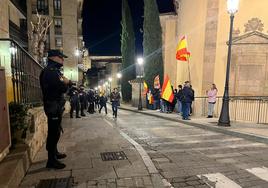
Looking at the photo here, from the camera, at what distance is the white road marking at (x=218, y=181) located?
12.1 ft

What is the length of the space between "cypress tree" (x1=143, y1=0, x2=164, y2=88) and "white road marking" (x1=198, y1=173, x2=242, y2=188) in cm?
1783

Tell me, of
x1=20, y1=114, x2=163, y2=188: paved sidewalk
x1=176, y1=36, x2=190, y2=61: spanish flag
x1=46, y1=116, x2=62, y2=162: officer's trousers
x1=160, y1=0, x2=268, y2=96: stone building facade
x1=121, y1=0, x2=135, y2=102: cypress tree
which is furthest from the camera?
x1=121, y1=0, x2=135, y2=102: cypress tree

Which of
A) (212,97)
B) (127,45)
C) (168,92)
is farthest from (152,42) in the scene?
(212,97)

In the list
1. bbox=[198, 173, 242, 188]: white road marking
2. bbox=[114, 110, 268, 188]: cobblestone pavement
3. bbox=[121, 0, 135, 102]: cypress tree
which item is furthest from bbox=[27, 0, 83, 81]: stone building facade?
bbox=[198, 173, 242, 188]: white road marking

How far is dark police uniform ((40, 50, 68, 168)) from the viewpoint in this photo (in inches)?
155

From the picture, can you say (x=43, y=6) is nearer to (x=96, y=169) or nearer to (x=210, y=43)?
(x=210, y=43)

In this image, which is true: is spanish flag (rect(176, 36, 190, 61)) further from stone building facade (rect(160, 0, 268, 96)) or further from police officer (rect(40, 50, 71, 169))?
police officer (rect(40, 50, 71, 169))

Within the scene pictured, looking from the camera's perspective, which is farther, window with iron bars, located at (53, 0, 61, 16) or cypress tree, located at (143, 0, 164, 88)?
window with iron bars, located at (53, 0, 61, 16)

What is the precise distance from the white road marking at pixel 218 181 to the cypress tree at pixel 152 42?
702 inches

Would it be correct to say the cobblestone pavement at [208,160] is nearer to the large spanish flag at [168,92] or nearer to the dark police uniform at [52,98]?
the dark police uniform at [52,98]

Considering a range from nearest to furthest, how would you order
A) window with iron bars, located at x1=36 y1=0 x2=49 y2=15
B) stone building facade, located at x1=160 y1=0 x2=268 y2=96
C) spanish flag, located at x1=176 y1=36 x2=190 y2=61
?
stone building facade, located at x1=160 y1=0 x2=268 y2=96 → spanish flag, located at x1=176 y1=36 x2=190 y2=61 → window with iron bars, located at x1=36 y1=0 x2=49 y2=15

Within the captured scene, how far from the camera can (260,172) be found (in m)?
4.27

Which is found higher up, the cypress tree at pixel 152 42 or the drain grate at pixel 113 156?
the cypress tree at pixel 152 42

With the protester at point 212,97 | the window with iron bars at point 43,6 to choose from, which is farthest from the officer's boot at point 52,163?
the window with iron bars at point 43,6
